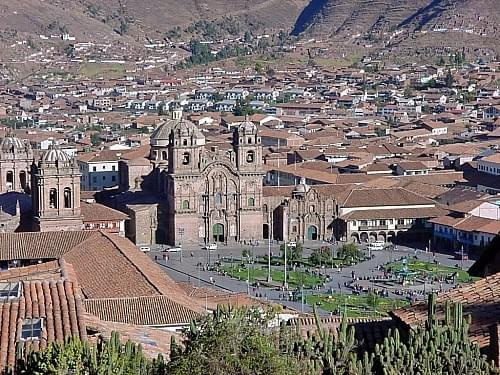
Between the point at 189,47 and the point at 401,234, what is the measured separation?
112079 mm

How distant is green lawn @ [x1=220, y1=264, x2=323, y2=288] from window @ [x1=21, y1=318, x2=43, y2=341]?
2431 centimetres

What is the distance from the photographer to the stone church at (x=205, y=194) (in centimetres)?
4609

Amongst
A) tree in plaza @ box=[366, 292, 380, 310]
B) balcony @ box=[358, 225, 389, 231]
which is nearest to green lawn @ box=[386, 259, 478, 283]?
tree in plaza @ box=[366, 292, 380, 310]

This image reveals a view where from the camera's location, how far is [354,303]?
35031 millimetres

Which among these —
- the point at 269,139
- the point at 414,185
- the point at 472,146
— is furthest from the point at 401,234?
the point at 269,139

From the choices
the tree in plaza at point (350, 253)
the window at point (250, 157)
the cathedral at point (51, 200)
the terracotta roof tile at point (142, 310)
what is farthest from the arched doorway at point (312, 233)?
the terracotta roof tile at point (142, 310)

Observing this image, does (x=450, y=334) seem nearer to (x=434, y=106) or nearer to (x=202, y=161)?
(x=202, y=161)

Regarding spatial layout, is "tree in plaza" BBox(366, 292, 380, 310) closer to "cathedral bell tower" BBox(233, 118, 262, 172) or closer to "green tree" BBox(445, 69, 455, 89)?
"cathedral bell tower" BBox(233, 118, 262, 172)

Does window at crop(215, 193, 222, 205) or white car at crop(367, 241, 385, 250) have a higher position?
window at crop(215, 193, 222, 205)

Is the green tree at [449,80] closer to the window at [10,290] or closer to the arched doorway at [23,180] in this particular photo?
the arched doorway at [23,180]

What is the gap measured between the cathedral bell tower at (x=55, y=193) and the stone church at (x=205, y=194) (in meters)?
7.78

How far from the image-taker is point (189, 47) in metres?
157

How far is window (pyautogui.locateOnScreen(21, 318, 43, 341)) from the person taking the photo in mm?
13508

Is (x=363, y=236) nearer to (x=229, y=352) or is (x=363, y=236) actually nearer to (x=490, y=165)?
(x=490, y=165)
